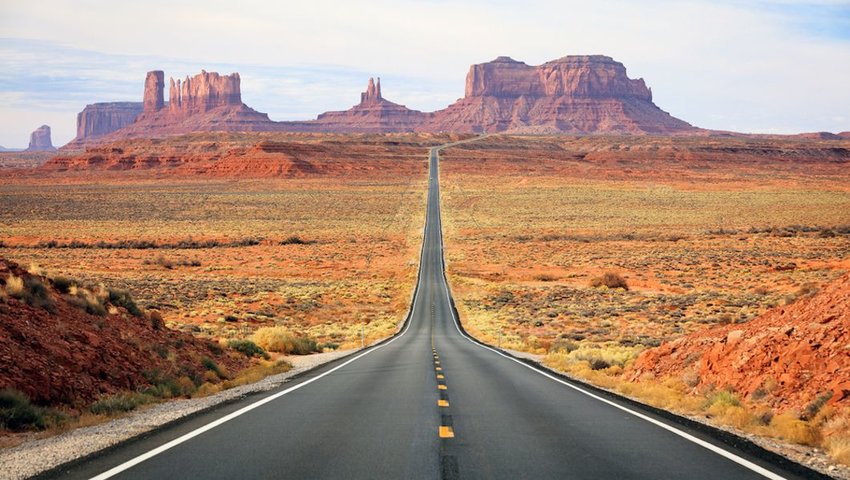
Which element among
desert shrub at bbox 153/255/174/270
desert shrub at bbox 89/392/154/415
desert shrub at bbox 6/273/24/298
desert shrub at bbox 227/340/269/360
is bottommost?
desert shrub at bbox 153/255/174/270

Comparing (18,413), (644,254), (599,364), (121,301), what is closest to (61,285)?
(121,301)

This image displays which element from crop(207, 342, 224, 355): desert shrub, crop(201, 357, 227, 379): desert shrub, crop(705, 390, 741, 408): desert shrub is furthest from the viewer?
crop(207, 342, 224, 355): desert shrub

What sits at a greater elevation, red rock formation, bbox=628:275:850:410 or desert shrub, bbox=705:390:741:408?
red rock formation, bbox=628:275:850:410

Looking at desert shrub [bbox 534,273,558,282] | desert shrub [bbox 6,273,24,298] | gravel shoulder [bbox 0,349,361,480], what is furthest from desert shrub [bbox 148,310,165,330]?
desert shrub [bbox 534,273,558,282]

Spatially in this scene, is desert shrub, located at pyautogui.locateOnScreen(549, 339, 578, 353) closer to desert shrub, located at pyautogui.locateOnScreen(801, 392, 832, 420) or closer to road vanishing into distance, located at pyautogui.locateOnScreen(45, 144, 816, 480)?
road vanishing into distance, located at pyautogui.locateOnScreen(45, 144, 816, 480)

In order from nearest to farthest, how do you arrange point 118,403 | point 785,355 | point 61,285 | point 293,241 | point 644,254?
1. point 118,403
2. point 785,355
3. point 61,285
4. point 644,254
5. point 293,241

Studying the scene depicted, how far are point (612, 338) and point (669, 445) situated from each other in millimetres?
25873

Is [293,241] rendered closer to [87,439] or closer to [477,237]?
[477,237]

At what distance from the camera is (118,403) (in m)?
11.5

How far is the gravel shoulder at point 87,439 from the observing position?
24.6 ft

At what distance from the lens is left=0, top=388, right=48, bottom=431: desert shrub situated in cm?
973

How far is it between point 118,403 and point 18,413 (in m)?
1.81

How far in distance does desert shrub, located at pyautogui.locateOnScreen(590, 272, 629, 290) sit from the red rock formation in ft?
130

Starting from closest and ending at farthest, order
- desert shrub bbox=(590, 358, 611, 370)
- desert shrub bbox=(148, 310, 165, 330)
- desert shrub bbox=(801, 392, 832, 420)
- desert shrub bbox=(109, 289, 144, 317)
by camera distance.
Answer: desert shrub bbox=(801, 392, 832, 420), desert shrub bbox=(109, 289, 144, 317), desert shrub bbox=(148, 310, 165, 330), desert shrub bbox=(590, 358, 611, 370)
